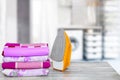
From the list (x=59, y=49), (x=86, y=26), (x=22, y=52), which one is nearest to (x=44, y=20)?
(x=86, y=26)

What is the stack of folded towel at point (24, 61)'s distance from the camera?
1.28m

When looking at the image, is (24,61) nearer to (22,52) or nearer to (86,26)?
(22,52)

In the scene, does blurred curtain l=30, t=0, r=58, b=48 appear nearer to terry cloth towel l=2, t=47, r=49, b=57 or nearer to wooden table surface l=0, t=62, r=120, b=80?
wooden table surface l=0, t=62, r=120, b=80

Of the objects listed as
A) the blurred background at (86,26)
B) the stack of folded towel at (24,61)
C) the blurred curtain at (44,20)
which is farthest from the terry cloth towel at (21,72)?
the blurred background at (86,26)

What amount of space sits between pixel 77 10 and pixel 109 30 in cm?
77

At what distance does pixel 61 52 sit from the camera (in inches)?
55.6

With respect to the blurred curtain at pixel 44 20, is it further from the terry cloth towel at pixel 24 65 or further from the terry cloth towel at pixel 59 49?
the terry cloth towel at pixel 24 65

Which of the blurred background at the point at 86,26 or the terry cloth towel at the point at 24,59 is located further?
the blurred background at the point at 86,26

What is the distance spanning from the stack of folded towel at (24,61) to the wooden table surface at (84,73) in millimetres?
35

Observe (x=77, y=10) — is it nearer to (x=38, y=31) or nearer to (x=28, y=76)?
(x=38, y=31)

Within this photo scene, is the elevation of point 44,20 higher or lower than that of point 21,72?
higher

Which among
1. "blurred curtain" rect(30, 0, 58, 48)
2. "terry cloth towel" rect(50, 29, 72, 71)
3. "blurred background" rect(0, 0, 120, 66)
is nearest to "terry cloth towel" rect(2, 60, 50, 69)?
"terry cloth towel" rect(50, 29, 72, 71)

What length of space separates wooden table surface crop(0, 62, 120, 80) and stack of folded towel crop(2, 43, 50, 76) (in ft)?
0.12

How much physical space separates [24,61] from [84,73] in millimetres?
332
